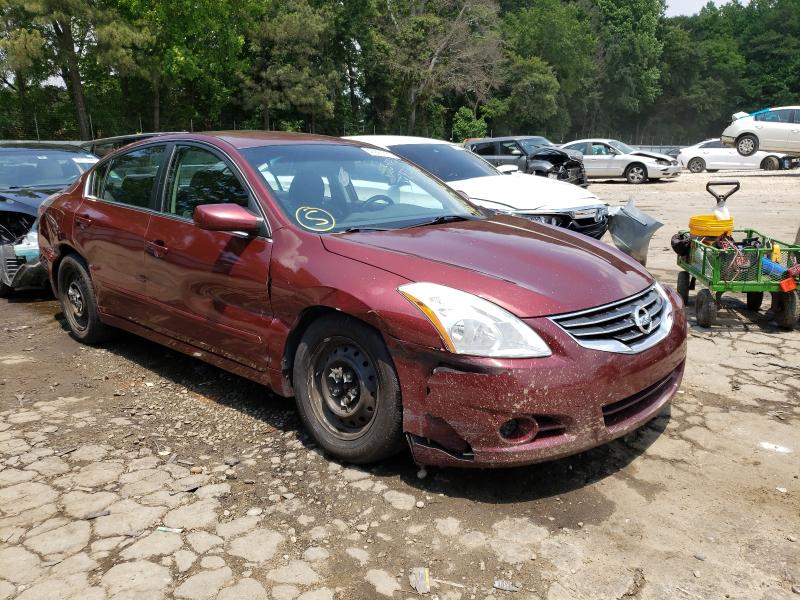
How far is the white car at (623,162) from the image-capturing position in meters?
22.5

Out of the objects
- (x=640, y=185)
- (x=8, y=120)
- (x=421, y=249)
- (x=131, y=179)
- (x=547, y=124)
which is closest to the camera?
(x=421, y=249)

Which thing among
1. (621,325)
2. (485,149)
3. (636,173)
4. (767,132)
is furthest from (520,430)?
(767,132)

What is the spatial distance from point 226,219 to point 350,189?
86 cm

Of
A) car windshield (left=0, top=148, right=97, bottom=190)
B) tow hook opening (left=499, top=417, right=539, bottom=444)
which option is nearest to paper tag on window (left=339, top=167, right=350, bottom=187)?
tow hook opening (left=499, top=417, right=539, bottom=444)

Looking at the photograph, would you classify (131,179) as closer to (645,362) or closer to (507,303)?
(507,303)

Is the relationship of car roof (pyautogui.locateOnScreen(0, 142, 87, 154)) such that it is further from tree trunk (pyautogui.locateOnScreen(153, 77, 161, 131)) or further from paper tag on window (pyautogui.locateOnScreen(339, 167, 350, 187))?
tree trunk (pyautogui.locateOnScreen(153, 77, 161, 131))

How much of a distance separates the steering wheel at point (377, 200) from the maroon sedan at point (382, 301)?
0.5 inches

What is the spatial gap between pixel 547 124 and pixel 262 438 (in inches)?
2263

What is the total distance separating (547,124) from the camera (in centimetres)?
5769

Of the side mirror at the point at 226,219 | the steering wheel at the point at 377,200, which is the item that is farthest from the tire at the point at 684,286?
the side mirror at the point at 226,219

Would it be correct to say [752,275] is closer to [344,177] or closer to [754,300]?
[754,300]

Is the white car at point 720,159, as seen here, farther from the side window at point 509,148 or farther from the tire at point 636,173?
the side window at point 509,148

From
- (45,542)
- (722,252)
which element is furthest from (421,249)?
(722,252)

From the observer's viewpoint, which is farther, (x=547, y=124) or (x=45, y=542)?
(x=547, y=124)
